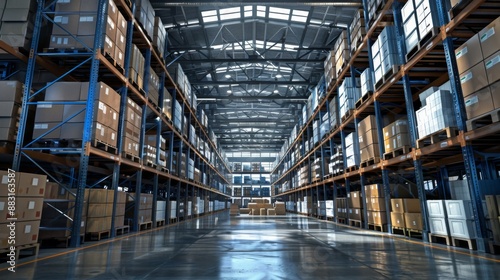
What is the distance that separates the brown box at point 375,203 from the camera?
775 cm

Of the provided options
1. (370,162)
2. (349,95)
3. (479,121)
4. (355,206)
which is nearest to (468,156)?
(479,121)

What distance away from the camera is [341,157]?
10.9 m

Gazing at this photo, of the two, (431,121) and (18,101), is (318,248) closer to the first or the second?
(431,121)

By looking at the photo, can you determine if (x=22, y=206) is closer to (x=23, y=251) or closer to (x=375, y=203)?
(x=23, y=251)

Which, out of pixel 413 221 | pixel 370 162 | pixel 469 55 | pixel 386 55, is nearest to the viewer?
pixel 469 55

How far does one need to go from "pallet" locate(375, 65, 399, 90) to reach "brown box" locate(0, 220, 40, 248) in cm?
763

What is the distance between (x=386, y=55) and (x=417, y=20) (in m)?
1.26

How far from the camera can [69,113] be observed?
5.86m

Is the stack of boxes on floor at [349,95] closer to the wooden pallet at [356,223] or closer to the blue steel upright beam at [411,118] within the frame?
the blue steel upright beam at [411,118]

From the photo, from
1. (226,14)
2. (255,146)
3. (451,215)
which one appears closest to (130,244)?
(451,215)

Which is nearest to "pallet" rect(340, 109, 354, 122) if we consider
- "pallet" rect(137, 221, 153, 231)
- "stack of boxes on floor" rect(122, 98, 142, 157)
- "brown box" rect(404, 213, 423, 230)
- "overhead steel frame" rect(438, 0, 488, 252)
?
"brown box" rect(404, 213, 423, 230)

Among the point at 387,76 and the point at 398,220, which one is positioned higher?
the point at 387,76

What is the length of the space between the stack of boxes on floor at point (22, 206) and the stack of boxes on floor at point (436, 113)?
6.78 meters

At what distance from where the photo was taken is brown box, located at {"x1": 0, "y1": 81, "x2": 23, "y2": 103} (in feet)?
18.2
